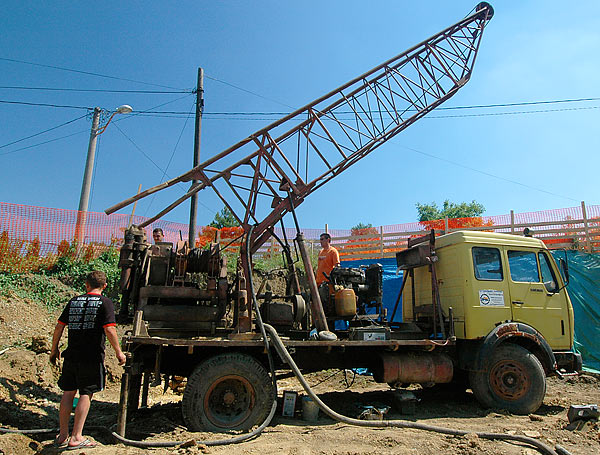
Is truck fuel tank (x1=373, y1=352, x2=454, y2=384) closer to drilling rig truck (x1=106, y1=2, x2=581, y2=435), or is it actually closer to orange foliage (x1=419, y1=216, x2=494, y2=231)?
drilling rig truck (x1=106, y1=2, x2=581, y2=435)

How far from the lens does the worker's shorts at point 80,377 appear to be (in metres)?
4.18

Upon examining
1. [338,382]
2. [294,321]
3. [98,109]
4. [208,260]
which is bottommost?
[338,382]

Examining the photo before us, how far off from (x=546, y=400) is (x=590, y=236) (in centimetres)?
834

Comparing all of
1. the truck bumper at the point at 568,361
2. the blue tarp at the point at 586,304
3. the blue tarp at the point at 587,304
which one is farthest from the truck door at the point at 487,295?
the blue tarp at the point at 587,304

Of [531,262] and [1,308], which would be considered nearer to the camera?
[531,262]

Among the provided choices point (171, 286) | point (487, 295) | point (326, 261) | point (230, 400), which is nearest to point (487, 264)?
point (487, 295)

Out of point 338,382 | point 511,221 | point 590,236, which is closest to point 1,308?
point 338,382

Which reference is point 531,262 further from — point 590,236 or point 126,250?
point 590,236

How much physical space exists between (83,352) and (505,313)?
6022mm

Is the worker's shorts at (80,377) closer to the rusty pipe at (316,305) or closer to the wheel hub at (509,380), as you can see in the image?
the rusty pipe at (316,305)

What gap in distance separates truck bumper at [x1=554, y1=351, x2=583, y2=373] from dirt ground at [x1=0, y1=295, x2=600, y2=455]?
0.70 m

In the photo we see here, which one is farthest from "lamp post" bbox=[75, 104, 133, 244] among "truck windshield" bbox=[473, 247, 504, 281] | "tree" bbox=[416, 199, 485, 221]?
"tree" bbox=[416, 199, 485, 221]

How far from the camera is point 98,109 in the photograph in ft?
48.8

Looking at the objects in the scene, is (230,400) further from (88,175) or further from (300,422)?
(88,175)
